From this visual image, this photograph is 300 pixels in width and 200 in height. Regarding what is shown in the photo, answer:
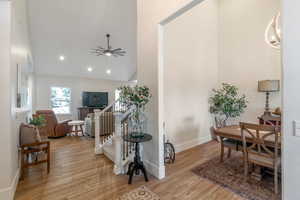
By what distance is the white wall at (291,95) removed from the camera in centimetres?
114

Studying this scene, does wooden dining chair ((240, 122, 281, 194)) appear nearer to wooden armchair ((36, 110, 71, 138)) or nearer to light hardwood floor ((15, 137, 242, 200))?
light hardwood floor ((15, 137, 242, 200))

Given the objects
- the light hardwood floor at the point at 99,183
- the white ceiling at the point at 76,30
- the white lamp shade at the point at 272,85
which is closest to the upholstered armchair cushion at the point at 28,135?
the light hardwood floor at the point at 99,183

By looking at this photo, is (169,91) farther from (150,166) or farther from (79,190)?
(79,190)

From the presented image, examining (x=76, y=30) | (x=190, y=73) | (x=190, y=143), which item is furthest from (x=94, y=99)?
(x=190, y=143)

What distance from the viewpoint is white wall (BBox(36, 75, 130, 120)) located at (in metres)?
7.42

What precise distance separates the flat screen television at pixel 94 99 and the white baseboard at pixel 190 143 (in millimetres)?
5956

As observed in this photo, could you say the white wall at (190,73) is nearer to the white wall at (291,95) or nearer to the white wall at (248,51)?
the white wall at (248,51)

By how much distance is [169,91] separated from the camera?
3.62 meters

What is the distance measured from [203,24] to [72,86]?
22.9 ft

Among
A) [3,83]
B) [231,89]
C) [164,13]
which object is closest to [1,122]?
[3,83]

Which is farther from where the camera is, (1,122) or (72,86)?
(72,86)

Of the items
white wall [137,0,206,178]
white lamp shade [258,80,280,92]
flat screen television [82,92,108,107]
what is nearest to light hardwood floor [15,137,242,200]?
white wall [137,0,206,178]

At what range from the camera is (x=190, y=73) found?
4.10 m

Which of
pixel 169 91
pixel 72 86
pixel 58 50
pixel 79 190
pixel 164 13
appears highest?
pixel 58 50
